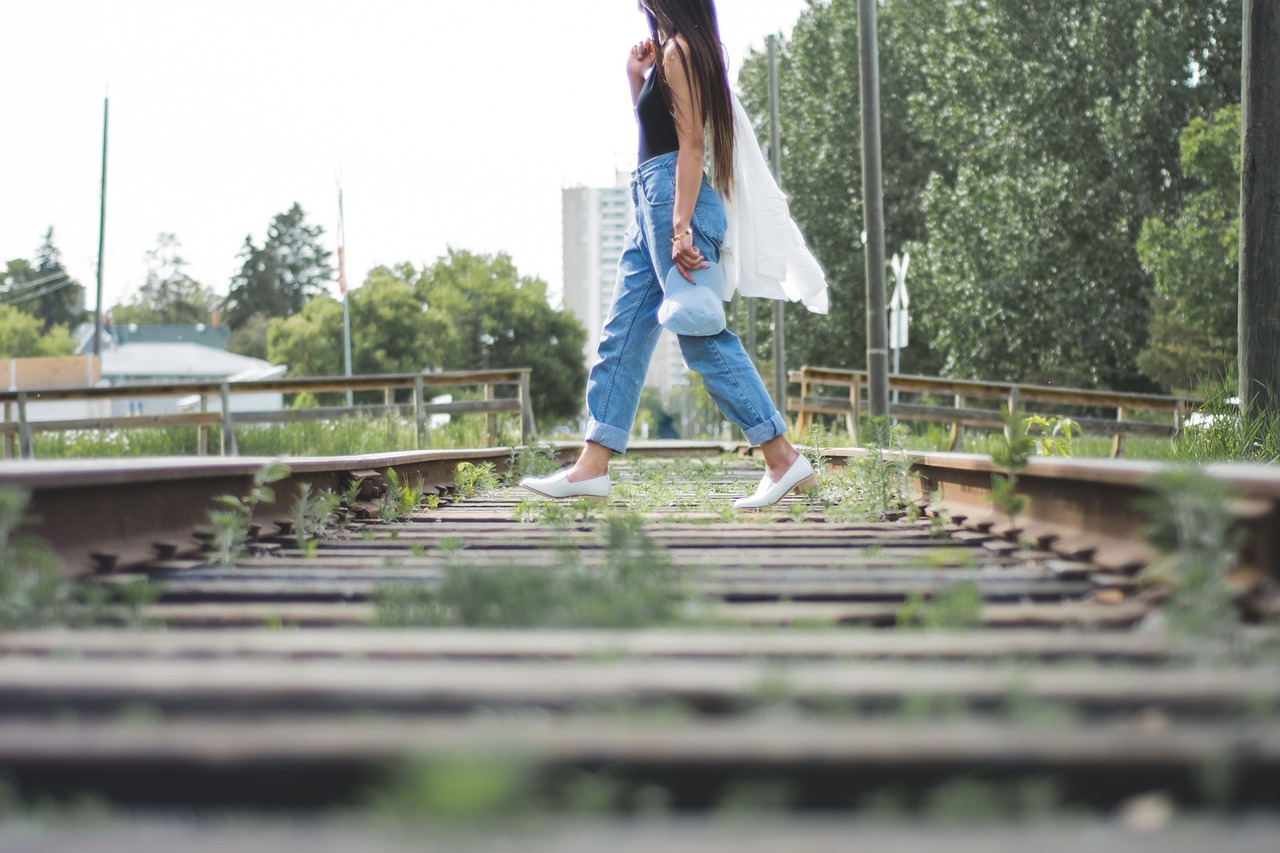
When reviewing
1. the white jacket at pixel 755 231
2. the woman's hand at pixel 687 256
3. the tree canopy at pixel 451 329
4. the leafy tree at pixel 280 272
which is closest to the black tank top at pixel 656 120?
the white jacket at pixel 755 231

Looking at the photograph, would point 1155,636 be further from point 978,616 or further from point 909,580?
point 909,580

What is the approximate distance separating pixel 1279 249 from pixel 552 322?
2831 inches

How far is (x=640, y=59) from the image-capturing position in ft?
16.7

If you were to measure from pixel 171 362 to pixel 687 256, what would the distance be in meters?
90.8

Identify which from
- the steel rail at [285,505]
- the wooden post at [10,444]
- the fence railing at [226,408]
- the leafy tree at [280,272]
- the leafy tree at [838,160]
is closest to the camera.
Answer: the steel rail at [285,505]

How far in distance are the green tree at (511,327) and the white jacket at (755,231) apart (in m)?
69.1

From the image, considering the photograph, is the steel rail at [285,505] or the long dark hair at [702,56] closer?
the steel rail at [285,505]

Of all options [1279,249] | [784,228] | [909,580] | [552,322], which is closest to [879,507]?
[784,228]

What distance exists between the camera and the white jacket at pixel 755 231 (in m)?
5.07

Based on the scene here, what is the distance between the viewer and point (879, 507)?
455cm

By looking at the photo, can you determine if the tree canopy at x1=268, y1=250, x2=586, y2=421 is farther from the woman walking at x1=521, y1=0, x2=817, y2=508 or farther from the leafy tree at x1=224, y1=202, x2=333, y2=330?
the woman walking at x1=521, y1=0, x2=817, y2=508

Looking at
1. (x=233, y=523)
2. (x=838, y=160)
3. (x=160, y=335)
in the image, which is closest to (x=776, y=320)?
(x=838, y=160)

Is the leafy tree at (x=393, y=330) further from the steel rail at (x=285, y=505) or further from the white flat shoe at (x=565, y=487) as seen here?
the steel rail at (x=285, y=505)

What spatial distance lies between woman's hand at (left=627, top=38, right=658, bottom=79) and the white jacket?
1.29ft
